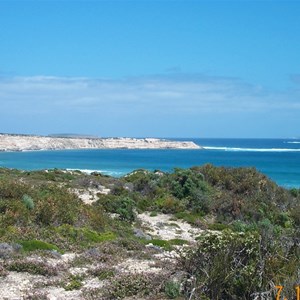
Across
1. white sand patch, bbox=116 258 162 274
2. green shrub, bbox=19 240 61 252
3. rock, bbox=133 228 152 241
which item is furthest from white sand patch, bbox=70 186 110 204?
white sand patch, bbox=116 258 162 274

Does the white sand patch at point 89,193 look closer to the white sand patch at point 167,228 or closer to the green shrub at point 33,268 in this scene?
the white sand patch at point 167,228

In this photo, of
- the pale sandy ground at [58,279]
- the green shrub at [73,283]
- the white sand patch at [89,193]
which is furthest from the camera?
the white sand patch at [89,193]

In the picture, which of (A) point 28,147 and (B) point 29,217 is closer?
(B) point 29,217

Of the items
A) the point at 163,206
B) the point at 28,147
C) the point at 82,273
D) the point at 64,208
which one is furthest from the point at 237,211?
the point at 28,147

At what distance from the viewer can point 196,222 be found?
22.8 metres

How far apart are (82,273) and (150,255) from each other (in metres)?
2.77

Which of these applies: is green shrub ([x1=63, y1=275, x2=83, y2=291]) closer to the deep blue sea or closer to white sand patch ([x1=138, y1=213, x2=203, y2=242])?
white sand patch ([x1=138, y1=213, x2=203, y2=242])

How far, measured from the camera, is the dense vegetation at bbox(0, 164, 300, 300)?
9.64 meters

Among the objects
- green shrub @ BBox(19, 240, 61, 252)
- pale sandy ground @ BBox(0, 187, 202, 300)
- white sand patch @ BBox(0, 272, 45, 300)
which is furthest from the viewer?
green shrub @ BBox(19, 240, 61, 252)

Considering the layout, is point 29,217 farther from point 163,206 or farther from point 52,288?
point 163,206

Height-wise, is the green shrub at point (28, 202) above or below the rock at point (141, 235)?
above

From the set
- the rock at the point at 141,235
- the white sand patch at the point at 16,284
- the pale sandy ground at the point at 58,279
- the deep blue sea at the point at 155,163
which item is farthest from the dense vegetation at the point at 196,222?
the deep blue sea at the point at 155,163

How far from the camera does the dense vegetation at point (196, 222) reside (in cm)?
964

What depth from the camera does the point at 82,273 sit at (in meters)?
12.0
